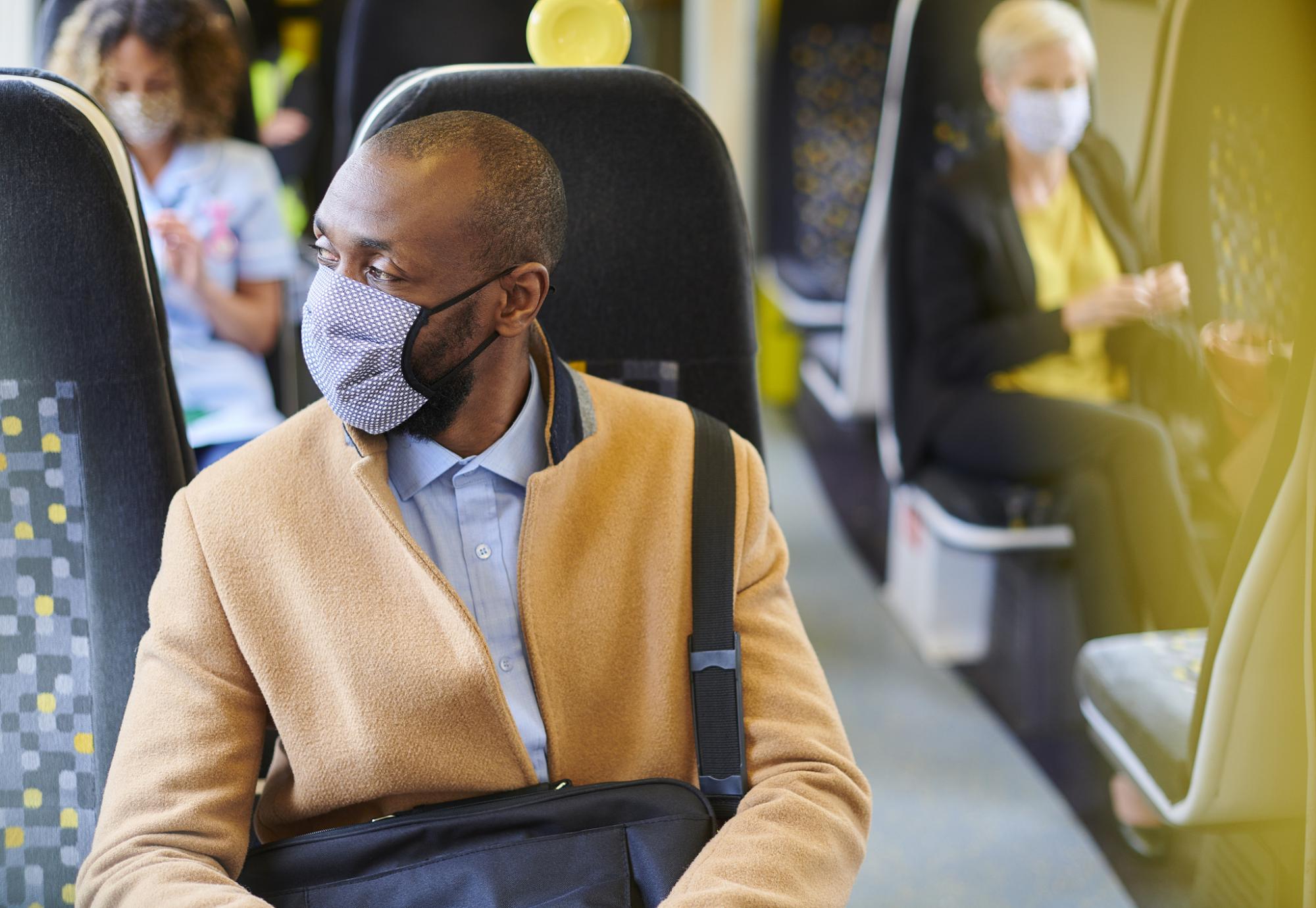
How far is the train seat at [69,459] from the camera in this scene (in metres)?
1.05

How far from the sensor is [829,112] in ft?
13.1

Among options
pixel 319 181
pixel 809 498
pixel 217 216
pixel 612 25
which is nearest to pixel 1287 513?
pixel 612 25

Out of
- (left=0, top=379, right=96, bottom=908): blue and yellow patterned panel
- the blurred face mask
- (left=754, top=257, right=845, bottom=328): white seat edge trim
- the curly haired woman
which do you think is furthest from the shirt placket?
(left=754, top=257, right=845, bottom=328): white seat edge trim

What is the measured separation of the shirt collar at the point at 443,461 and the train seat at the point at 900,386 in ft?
4.47

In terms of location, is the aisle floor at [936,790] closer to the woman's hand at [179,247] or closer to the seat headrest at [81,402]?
the seat headrest at [81,402]

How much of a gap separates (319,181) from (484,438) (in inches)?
101

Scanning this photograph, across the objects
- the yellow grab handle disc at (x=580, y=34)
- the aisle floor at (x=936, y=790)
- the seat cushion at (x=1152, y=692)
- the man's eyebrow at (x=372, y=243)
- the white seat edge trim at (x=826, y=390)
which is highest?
the yellow grab handle disc at (x=580, y=34)

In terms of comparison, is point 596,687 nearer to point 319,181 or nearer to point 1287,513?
point 1287,513

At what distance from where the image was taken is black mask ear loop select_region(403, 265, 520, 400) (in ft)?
3.42

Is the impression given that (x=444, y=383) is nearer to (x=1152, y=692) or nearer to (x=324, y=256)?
(x=324, y=256)

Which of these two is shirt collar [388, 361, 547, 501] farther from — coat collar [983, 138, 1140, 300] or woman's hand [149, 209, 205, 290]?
coat collar [983, 138, 1140, 300]

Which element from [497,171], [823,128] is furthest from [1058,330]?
[823,128]

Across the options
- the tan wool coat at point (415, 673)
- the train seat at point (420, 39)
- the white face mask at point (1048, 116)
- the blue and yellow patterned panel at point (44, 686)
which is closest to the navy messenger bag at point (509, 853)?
the tan wool coat at point (415, 673)

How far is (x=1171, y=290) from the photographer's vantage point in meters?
2.24
